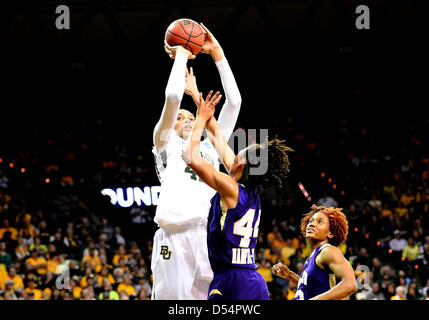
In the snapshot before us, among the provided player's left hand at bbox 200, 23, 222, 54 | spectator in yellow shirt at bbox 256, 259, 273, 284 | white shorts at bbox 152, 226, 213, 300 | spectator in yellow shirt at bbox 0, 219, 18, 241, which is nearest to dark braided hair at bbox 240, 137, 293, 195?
white shorts at bbox 152, 226, 213, 300

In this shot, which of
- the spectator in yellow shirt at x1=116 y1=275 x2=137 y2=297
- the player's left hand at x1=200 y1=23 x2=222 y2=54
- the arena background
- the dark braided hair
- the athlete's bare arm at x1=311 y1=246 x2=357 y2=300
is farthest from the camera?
the arena background

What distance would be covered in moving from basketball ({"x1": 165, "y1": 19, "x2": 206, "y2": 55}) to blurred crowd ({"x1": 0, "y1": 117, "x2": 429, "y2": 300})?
20.3 ft

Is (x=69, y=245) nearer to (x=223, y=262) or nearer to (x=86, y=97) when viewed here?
(x=86, y=97)

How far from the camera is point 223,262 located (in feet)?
11.4

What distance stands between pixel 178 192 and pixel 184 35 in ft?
3.53

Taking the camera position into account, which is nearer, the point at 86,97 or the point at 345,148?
the point at 345,148

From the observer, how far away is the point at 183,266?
3.89 m

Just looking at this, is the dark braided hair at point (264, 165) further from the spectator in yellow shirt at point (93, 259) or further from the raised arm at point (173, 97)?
the spectator in yellow shirt at point (93, 259)

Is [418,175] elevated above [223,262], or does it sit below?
above

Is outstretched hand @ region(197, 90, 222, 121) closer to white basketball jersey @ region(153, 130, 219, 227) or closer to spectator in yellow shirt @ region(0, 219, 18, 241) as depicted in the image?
white basketball jersey @ region(153, 130, 219, 227)

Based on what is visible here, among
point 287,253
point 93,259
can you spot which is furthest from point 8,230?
point 287,253

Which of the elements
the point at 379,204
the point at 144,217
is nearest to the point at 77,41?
the point at 144,217

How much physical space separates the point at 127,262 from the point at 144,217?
1.66 metres

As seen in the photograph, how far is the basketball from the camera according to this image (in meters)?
4.02
